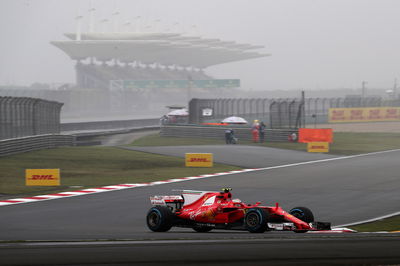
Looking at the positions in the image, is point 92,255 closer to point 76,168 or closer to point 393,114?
point 76,168

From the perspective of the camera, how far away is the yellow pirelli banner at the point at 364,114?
64.9m

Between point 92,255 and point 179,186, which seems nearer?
point 92,255

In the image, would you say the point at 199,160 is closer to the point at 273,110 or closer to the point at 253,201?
the point at 253,201

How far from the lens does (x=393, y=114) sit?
6806 cm

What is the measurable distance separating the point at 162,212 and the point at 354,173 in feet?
43.6

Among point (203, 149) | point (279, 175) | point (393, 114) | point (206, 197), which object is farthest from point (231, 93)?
point (206, 197)

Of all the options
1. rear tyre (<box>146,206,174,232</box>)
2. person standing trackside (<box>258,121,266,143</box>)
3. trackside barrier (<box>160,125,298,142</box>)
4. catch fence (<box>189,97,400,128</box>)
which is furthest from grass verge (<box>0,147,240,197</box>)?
catch fence (<box>189,97,400,128</box>)

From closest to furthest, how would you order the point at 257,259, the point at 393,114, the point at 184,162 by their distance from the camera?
the point at 257,259 < the point at 184,162 < the point at 393,114

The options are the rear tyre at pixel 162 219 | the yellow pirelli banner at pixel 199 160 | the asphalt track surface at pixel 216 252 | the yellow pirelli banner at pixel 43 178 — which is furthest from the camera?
the yellow pirelli banner at pixel 199 160

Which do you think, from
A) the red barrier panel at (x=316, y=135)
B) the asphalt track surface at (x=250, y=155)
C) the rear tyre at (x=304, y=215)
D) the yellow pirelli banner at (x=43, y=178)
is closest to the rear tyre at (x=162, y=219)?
the rear tyre at (x=304, y=215)

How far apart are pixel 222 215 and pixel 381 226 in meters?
3.82

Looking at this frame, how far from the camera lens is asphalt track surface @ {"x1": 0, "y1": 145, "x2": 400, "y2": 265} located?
329 inches

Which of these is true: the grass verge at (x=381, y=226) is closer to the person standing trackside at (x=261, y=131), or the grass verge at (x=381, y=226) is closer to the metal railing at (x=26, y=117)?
the metal railing at (x=26, y=117)

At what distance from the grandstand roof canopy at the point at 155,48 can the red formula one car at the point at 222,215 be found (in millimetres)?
141521
